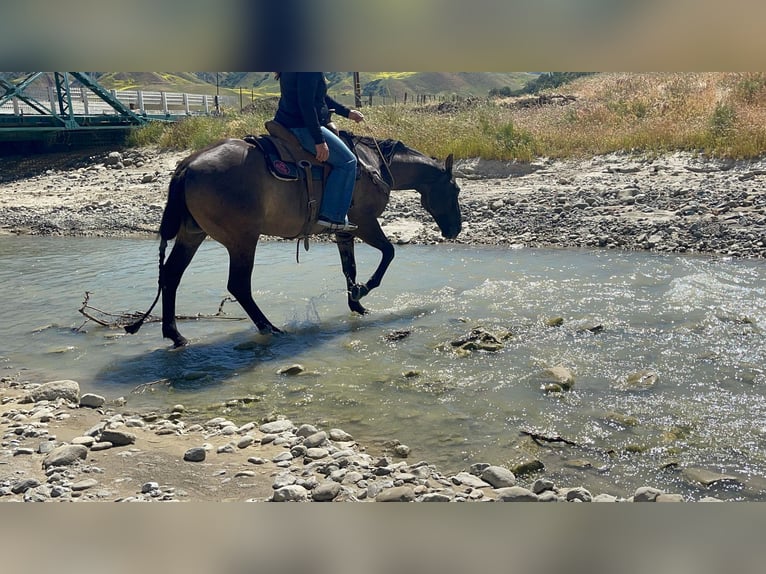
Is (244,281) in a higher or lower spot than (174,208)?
lower

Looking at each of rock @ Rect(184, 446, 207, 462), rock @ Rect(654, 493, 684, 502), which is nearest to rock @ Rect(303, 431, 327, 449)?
rock @ Rect(184, 446, 207, 462)

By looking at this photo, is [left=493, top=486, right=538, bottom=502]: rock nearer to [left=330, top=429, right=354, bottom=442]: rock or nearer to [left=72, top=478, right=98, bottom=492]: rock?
[left=330, top=429, right=354, bottom=442]: rock

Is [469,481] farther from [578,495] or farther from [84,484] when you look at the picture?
[84,484]

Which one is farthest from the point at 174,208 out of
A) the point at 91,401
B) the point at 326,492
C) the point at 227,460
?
the point at 326,492

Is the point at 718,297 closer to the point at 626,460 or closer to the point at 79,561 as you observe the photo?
the point at 626,460

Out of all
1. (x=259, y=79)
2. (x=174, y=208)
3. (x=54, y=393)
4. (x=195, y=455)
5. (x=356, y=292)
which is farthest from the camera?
(x=259, y=79)

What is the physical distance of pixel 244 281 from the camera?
7.52 metres

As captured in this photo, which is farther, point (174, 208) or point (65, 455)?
point (174, 208)

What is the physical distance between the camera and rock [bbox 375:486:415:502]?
343 cm

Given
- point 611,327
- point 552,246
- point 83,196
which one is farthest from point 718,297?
point 83,196

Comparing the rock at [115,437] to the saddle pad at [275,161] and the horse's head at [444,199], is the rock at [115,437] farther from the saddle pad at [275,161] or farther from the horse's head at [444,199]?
the horse's head at [444,199]

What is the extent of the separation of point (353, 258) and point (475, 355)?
2898 millimetres

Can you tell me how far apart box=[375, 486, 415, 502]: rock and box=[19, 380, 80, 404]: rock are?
131 inches
